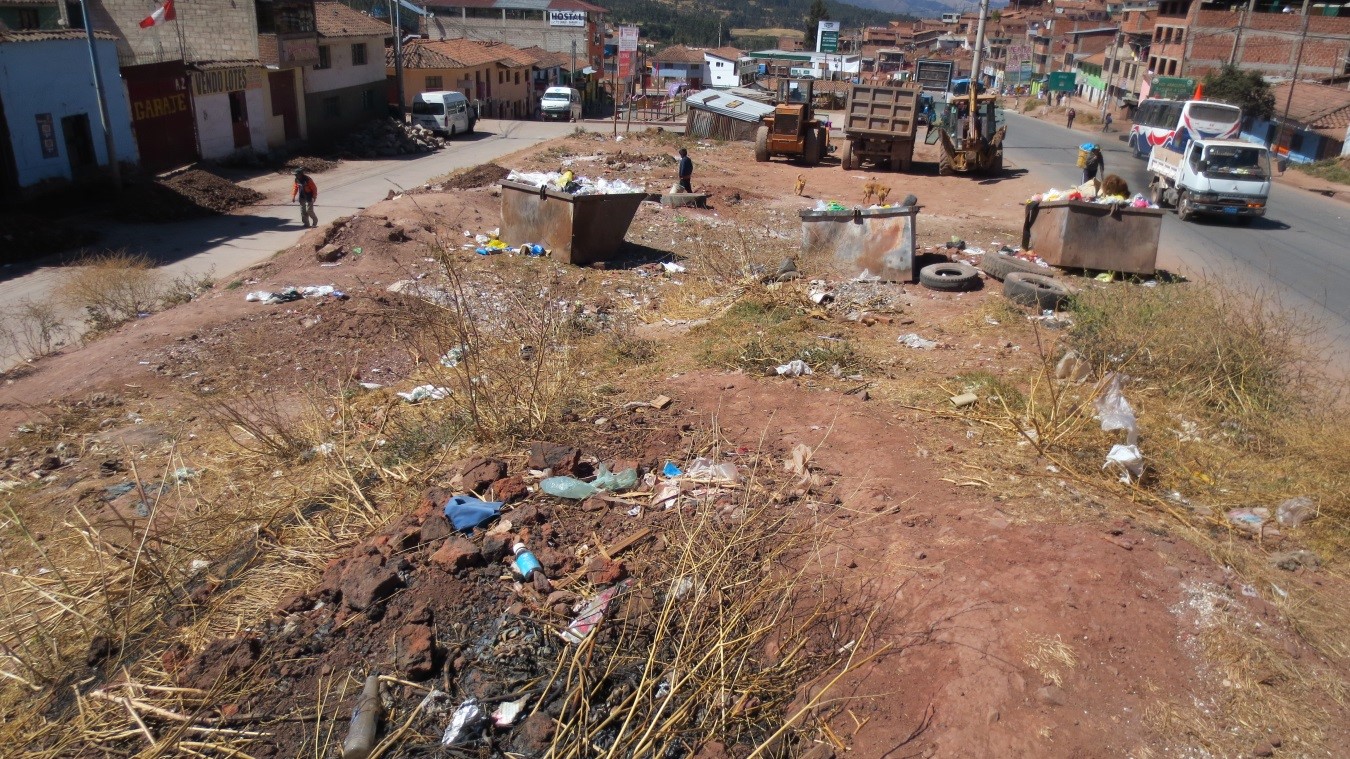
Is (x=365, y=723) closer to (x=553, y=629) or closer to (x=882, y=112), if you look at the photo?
(x=553, y=629)

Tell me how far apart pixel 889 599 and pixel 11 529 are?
5.77 metres

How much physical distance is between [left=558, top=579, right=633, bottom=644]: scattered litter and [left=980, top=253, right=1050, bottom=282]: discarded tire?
8.83 metres

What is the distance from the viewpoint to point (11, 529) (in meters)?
6.02

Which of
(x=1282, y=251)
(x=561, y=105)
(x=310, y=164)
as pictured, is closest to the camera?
(x=1282, y=251)

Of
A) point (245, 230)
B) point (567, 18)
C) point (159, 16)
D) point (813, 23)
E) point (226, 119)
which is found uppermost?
point (813, 23)

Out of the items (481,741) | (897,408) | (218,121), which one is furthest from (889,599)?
(218,121)

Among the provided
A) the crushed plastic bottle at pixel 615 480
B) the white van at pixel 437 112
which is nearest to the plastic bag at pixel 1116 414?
the crushed plastic bottle at pixel 615 480

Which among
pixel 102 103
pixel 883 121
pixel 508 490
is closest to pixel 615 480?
pixel 508 490

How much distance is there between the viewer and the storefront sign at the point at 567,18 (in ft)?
203

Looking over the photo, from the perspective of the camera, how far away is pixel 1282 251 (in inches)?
627

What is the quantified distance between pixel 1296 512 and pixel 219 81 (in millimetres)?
26377

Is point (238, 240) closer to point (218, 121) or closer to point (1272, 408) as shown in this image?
point (218, 121)

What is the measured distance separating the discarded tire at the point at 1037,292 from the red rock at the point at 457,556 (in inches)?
314

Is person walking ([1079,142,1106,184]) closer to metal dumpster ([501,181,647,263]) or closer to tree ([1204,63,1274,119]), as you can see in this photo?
metal dumpster ([501,181,647,263])
